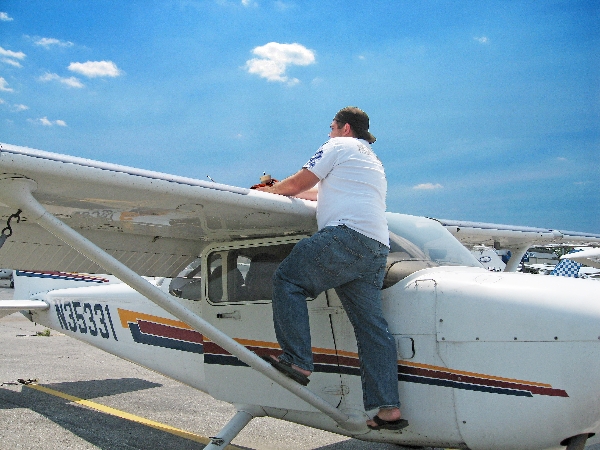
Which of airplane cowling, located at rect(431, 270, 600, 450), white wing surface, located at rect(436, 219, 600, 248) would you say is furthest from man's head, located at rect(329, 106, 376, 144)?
white wing surface, located at rect(436, 219, 600, 248)

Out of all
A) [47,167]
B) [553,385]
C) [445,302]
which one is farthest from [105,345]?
[553,385]

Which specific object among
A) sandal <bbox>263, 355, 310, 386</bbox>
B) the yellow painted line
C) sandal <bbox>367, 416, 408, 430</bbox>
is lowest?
the yellow painted line

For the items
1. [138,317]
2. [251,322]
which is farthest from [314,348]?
[138,317]

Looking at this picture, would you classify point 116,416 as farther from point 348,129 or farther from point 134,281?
point 348,129

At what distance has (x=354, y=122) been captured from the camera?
3367mm

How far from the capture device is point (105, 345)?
17.5 feet

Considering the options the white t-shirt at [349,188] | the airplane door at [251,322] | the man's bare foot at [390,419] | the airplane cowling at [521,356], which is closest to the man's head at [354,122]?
the white t-shirt at [349,188]

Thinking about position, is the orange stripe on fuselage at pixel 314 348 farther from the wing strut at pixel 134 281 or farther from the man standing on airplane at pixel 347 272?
the wing strut at pixel 134 281

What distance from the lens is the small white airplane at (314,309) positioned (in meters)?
2.69

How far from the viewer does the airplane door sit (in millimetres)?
3463

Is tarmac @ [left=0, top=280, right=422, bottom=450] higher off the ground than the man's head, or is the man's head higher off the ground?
the man's head

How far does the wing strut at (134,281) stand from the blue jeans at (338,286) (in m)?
0.20

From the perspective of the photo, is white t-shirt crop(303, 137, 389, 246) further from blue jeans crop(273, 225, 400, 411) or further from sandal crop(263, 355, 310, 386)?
sandal crop(263, 355, 310, 386)

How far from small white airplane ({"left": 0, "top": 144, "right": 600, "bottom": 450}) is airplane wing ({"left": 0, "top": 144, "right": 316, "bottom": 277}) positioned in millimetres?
11
